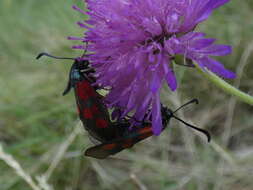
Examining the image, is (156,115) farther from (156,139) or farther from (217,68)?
(156,139)

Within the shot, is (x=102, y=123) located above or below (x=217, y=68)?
below

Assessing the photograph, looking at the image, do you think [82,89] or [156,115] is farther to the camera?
[82,89]

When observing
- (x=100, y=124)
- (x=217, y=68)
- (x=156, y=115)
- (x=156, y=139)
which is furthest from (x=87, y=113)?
(x=156, y=139)

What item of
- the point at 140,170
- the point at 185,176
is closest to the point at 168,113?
the point at 185,176

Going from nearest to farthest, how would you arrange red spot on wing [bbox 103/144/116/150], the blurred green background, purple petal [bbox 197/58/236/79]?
purple petal [bbox 197/58/236/79], red spot on wing [bbox 103/144/116/150], the blurred green background

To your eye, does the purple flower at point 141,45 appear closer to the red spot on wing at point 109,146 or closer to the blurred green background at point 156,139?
the red spot on wing at point 109,146

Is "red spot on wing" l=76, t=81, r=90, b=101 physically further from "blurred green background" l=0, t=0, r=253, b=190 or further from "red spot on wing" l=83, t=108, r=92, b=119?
"blurred green background" l=0, t=0, r=253, b=190

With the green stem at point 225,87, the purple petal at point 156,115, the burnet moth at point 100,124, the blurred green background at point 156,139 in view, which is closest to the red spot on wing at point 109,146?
the burnet moth at point 100,124

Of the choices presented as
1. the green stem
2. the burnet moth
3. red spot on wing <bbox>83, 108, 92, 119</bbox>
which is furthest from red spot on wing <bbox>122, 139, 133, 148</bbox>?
the green stem
